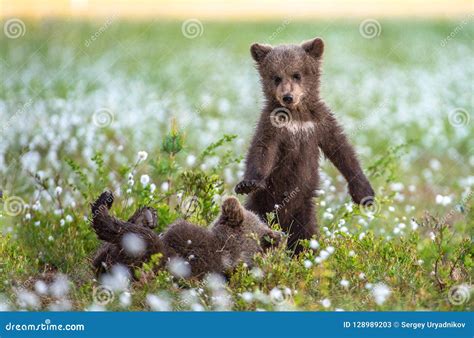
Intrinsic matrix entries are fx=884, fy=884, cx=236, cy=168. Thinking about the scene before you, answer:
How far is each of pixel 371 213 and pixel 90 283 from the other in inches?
107

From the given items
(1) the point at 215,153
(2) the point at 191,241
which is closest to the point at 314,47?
(1) the point at 215,153

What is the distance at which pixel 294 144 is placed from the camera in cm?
759

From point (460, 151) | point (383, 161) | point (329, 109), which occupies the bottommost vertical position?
point (460, 151)

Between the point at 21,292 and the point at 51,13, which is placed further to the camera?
the point at 51,13

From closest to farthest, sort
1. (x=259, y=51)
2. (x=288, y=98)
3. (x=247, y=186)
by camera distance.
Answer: (x=247, y=186), (x=288, y=98), (x=259, y=51)

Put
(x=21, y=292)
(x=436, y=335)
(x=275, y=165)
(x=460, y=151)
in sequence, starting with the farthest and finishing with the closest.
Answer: (x=460, y=151) < (x=275, y=165) < (x=21, y=292) < (x=436, y=335)

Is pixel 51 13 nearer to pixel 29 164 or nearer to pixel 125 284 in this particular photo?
pixel 29 164

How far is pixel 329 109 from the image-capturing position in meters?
7.83

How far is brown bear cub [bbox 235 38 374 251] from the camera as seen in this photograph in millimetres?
7480

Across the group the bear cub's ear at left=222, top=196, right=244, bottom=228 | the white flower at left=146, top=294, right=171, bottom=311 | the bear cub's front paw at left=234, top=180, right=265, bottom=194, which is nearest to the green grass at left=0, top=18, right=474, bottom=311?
the white flower at left=146, top=294, right=171, bottom=311

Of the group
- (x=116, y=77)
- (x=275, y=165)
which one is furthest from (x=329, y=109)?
(x=116, y=77)

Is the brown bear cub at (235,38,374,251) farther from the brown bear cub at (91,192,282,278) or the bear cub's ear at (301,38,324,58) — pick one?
the brown bear cub at (91,192,282,278)

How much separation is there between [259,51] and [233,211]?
165 cm

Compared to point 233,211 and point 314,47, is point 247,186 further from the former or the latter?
point 314,47
